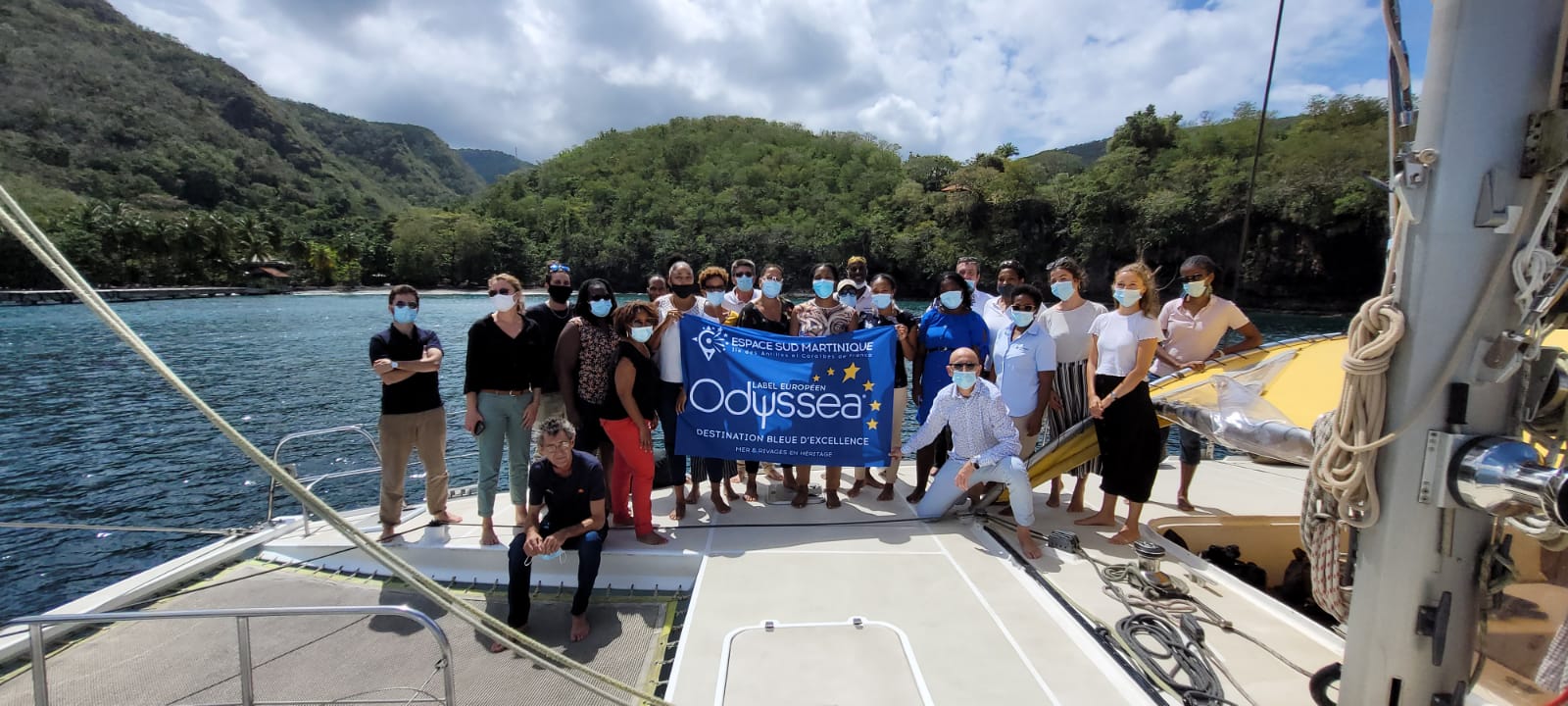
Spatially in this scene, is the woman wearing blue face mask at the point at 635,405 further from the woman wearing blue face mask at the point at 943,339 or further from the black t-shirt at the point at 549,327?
the woman wearing blue face mask at the point at 943,339

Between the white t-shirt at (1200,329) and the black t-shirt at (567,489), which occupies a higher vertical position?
the white t-shirt at (1200,329)

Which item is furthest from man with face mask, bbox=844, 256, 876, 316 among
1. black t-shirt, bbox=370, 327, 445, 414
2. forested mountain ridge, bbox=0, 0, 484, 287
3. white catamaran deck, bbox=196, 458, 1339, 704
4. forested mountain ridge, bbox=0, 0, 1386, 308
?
forested mountain ridge, bbox=0, 0, 484, 287

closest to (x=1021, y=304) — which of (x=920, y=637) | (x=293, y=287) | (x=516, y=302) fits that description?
(x=920, y=637)

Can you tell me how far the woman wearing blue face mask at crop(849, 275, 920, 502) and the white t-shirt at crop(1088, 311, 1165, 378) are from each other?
4.78 ft

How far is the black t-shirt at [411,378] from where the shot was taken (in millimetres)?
4672

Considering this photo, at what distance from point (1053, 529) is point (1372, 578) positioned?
2709mm

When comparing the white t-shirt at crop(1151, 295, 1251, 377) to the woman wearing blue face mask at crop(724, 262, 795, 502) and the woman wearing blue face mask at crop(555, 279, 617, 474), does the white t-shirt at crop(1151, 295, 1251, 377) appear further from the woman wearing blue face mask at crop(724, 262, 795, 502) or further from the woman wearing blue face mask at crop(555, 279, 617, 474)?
the woman wearing blue face mask at crop(555, 279, 617, 474)

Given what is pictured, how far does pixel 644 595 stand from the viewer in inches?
174

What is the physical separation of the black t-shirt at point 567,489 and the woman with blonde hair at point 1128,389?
10.9ft

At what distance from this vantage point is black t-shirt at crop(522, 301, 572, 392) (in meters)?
4.87

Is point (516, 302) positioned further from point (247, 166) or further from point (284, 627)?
point (247, 166)

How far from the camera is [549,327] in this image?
5047mm

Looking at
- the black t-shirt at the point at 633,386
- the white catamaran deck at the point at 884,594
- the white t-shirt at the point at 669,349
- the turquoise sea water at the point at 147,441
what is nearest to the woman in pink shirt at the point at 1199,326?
the white catamaran deck at the point at 884,594

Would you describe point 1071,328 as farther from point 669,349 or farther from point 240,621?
point 240,621
